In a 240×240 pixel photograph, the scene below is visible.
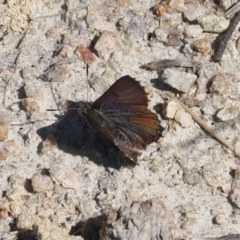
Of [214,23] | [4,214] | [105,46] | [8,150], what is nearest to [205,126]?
[214,23]

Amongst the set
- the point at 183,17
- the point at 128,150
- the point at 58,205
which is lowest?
the point at 58,205

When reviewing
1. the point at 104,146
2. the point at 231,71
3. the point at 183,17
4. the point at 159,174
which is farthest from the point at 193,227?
the point at 183,17

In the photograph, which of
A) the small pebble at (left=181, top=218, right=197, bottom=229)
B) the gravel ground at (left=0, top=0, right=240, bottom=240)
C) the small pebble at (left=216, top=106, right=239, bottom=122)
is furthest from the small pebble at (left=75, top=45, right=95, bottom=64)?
the small pebble at (left=181, top=218, right=197, bottom=229)

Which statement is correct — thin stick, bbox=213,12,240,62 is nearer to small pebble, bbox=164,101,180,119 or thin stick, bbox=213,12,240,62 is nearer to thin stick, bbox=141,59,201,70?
thin stick, bbox=141,59,201,70

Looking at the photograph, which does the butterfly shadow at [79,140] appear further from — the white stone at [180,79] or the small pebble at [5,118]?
the white stone at [180,79]

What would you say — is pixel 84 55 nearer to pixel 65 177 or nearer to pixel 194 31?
pixel 194 31

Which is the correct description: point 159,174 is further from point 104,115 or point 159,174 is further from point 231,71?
point 231,71

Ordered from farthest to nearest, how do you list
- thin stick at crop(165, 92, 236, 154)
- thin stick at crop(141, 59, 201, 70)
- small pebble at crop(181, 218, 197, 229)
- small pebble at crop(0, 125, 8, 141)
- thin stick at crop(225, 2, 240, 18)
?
thin stick at crop(225, 2, 240, 18) → thin stick at crop(141, 59, 201, 70) → small pebble at crop(0, 125, 8, 141) → thin stick at crop(165, 92, 236, 154) → small pebble at crop(181, 218, 197, 229)
